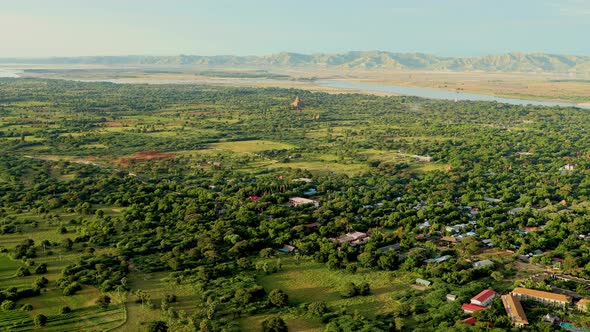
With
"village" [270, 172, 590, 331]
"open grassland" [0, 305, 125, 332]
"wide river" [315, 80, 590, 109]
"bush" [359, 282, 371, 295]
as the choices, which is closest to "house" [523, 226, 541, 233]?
"village" [270, 172, 590, 331]

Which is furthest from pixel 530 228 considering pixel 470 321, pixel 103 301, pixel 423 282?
pixel 103 301

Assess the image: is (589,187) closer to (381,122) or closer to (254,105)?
(381,122)

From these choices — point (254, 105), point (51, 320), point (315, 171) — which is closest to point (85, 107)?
point (254, 105)

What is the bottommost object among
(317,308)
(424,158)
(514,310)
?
(317,308)

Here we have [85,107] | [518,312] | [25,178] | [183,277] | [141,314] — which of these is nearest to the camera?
[518,312]

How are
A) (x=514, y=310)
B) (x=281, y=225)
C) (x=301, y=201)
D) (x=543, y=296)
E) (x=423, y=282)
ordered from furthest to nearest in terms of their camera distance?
1. (x=301, y=201)
2. (x=281, y=225)
3. (x=423, y=282)
4. (x=543, y=296)
5. (x=514, y=310)

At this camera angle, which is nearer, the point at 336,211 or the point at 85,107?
the point at 336,211

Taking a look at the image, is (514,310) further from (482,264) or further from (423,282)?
(482,264)
